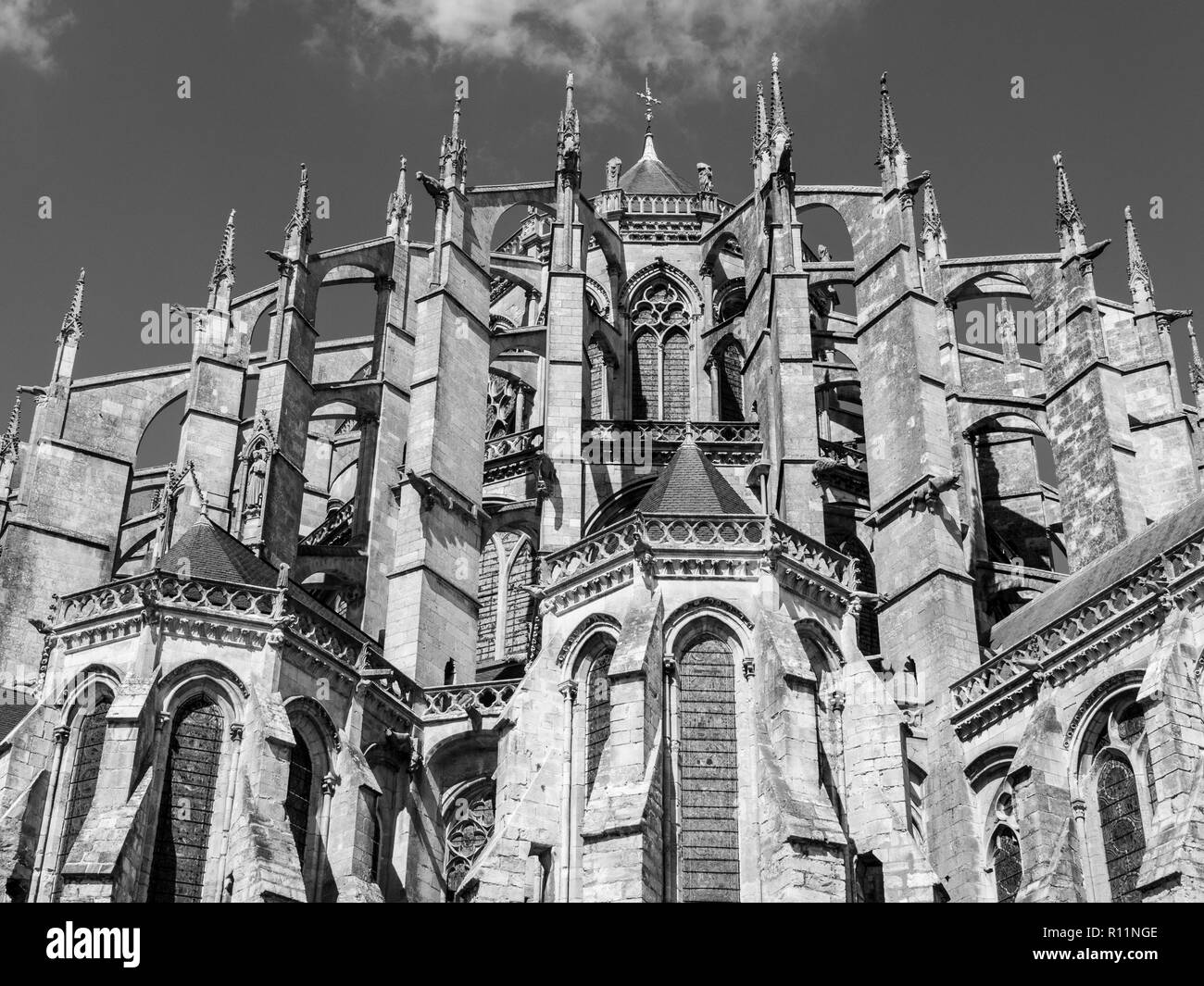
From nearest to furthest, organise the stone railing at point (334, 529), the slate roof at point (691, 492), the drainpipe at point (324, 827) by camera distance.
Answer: the drainpipe at point (324, 827), the slate roof at point (691, 492), the stone railing at point (334, 529)

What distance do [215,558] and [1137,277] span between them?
23142 millimetres

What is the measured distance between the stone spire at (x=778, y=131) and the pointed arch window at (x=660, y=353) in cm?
538

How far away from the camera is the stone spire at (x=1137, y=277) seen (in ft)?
122

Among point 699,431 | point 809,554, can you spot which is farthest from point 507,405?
point 809,554

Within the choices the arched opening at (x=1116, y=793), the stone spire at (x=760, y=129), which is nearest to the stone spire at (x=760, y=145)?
the stone spire at (x=760, y=129)

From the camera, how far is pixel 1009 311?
4050cm

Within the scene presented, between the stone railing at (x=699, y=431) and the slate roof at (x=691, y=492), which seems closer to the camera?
the slate roof at (x=691, y=492)

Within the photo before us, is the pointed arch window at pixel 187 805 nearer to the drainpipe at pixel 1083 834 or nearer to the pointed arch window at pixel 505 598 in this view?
the pointed arch window at pixel 505 598

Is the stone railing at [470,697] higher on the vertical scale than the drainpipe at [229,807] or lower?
higher

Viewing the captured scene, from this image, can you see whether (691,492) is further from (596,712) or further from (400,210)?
(400,210)

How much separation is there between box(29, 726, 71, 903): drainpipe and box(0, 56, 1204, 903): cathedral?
0.17 ft

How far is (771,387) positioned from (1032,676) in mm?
8827

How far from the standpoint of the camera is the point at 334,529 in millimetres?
35969
